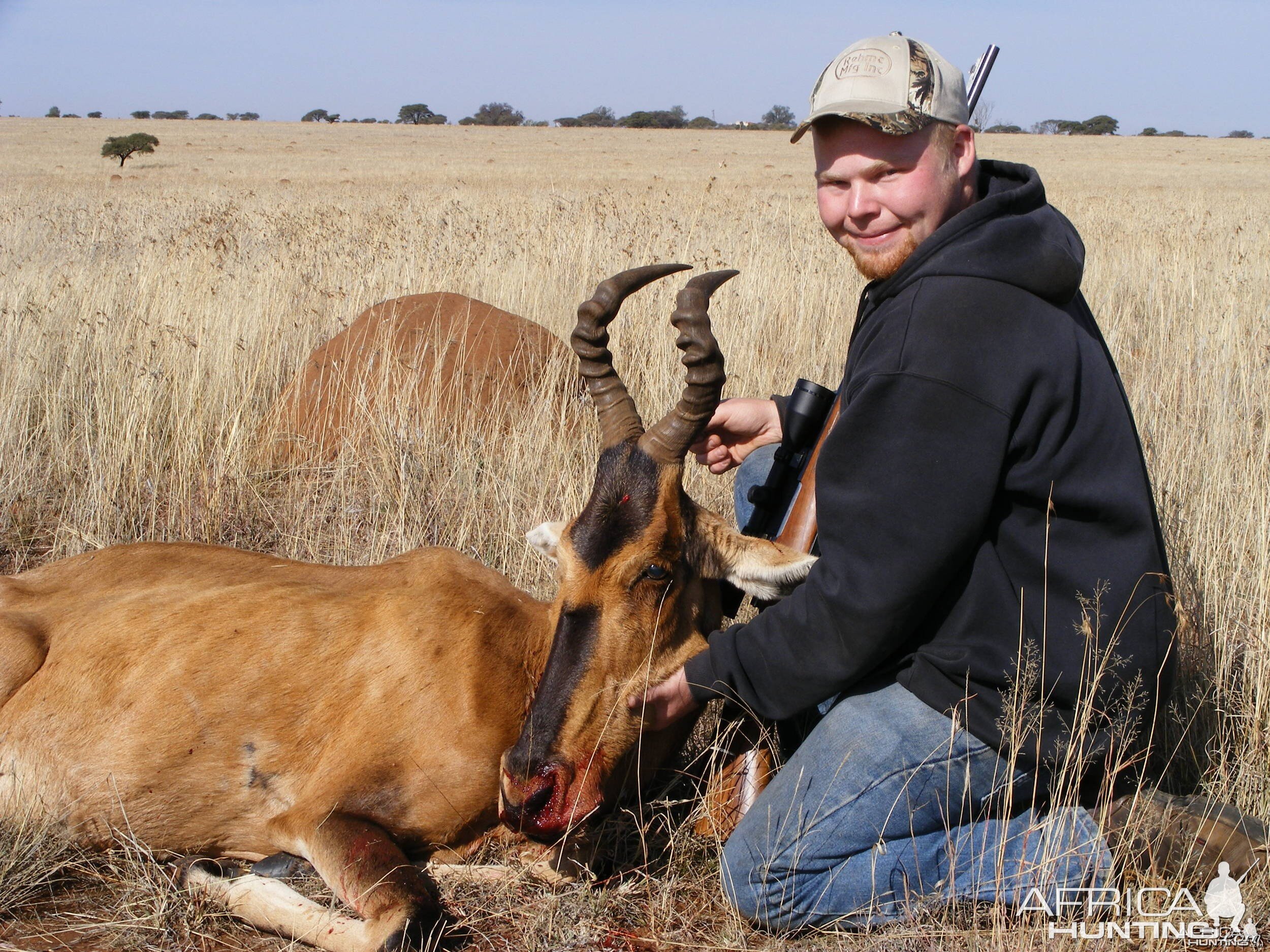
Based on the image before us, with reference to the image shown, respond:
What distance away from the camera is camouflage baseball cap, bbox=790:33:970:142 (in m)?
3.44

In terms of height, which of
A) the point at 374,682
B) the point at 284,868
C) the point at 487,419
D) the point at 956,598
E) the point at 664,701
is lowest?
the point at 284,868

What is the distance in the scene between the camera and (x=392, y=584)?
451 centimetres

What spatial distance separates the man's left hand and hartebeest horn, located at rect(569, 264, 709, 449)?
884mm

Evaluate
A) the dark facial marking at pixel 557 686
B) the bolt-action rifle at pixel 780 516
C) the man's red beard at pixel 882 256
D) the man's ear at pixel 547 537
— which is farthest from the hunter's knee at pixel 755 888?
the man's red beard at pixel 882 256

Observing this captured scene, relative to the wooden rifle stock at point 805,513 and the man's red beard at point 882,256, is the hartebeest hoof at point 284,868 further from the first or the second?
the man's red beard at point 882,256

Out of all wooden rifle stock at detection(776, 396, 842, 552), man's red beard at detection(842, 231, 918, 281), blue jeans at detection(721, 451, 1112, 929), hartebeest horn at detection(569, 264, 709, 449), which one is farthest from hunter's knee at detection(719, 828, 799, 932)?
man's red beard at detection(842, 231, 918, 281)

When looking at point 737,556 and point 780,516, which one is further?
point 780,516

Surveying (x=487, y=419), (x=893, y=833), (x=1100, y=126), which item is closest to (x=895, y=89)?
(x=893, y=833)

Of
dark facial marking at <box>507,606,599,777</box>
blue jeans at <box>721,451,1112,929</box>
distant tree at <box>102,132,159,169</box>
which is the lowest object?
blue jeans at <box>721,451,1112,929</box>

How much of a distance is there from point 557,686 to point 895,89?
2214 millimetres

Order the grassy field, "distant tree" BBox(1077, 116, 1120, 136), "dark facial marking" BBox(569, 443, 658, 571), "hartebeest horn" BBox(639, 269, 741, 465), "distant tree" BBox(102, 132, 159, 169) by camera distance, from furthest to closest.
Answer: "distant tree" BBox(1077, 116, 1120, 136), "distant tree" BBox(102, 132, 159, 169), the grassy field, "hartebeest horn" BBox(639, 269, 741, 465), "dark facial marking" BBox(569, 443, 658, 571)

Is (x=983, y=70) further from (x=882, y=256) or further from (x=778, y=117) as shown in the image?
(x=778, y=117)

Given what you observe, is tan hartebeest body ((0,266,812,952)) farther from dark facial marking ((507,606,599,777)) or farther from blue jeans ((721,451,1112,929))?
blue jeans ((721,451,1112,929))

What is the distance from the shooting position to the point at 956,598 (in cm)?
340
